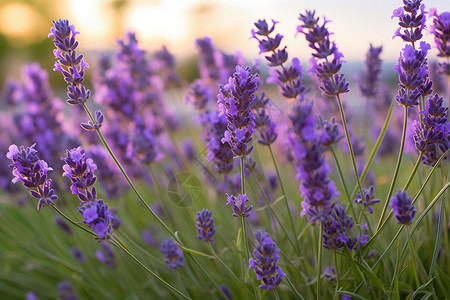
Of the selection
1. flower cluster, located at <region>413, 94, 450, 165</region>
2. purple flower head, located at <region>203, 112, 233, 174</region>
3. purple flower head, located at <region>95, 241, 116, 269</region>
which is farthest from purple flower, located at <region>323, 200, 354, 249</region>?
purple flower head, located at <region>95, 241, 116, 269</region>

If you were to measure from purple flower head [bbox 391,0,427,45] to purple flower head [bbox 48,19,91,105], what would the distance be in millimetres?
922

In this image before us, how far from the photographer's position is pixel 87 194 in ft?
4.42

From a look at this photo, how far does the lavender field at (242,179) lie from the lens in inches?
49.8

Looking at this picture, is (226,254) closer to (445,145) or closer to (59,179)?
(59,179)

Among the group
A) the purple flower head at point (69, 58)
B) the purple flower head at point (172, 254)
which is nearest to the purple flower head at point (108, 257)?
the purple flower head at point (172, 254)

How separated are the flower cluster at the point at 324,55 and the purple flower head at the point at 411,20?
7.4 inches

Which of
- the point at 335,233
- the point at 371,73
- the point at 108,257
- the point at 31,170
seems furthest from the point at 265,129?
the point at 108,257

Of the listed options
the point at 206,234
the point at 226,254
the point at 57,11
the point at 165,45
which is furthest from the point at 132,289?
the point at 57,11

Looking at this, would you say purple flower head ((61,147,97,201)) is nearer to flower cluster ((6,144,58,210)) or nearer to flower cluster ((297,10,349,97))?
flower cluster ((6,144,58,210))

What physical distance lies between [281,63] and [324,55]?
0.54 feet

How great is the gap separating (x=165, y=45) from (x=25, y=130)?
103 cm

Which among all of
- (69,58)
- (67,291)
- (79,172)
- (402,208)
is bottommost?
(402,208)

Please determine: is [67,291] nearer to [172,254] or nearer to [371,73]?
[172,254]

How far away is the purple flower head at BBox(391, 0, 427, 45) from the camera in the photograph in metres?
1.30
